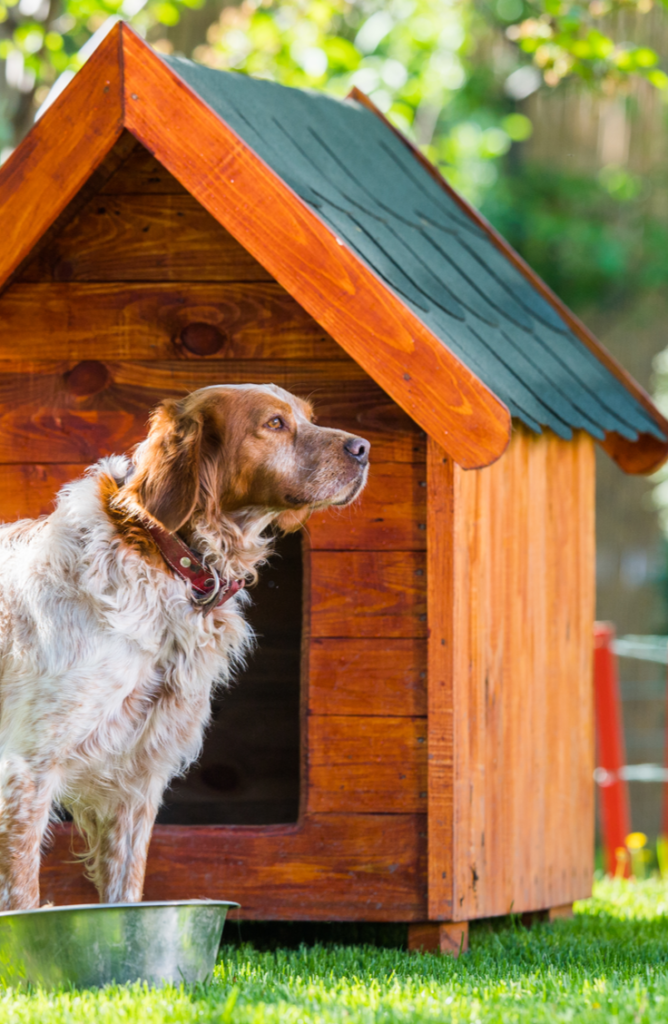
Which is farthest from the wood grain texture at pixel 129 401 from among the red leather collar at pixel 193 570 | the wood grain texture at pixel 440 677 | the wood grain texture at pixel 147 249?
the red leather collar at pixel 193 570

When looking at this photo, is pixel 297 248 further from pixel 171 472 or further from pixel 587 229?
pixel 587 229

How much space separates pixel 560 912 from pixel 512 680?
47.6 inches

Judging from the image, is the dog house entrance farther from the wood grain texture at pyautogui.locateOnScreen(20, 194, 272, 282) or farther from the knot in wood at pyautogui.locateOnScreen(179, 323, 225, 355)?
the wood grain texture at pyautogui.locateOnScreen(20, 194, 272, 282)

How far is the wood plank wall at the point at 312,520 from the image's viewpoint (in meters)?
4.44

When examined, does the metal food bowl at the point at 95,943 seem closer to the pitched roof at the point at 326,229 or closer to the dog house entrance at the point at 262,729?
the pitched roof at the point at 326,229

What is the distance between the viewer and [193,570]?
3926mm

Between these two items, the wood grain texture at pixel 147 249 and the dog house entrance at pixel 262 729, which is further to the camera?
the dog house entrance at pixel 262 729

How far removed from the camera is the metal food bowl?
3211mm

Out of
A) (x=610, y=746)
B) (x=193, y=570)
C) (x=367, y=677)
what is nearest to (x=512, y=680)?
(x=367, y=677)

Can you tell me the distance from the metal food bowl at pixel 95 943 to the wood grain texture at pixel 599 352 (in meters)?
3.23

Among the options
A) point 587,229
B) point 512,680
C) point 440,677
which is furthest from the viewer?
point 587,229

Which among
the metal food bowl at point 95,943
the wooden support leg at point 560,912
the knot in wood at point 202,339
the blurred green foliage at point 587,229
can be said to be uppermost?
the blurred green foliage at point 587,229

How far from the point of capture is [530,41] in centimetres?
827

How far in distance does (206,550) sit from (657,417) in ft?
8.37
